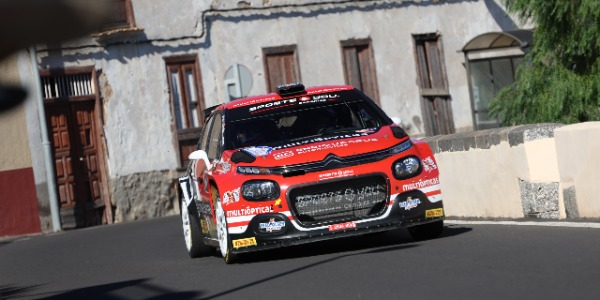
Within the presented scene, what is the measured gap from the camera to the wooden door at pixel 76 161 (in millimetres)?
29453

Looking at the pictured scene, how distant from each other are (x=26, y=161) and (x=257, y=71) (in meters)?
6.98

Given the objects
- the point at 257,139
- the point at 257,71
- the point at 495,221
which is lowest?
the point at 495,221

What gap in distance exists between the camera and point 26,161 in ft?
94.9

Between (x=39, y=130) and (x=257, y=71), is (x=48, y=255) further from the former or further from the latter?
(x=257, y=71)

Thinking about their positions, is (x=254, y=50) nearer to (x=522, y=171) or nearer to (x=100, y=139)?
(x=100, y=139)

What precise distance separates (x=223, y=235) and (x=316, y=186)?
105cm

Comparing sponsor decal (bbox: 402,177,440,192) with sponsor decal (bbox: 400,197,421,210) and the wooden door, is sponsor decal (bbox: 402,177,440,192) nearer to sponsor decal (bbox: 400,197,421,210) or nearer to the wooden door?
sponsor decal (bbox: 400,197,421,210)

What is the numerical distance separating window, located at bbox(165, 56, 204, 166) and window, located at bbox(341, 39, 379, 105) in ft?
14.7

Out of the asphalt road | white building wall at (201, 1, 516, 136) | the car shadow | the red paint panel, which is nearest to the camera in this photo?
the asphalt road

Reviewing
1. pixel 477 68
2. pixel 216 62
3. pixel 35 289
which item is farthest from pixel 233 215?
pixel 477 68

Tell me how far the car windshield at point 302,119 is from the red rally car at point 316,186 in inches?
0.8

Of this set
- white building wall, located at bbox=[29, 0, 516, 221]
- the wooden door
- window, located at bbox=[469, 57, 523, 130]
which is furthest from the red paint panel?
window, located at bbox=[469, 57, 523, 130]

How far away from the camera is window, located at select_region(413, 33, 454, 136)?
115ft

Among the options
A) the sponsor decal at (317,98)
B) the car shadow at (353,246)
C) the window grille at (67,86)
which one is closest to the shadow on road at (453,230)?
the car shadow at (353,246)
